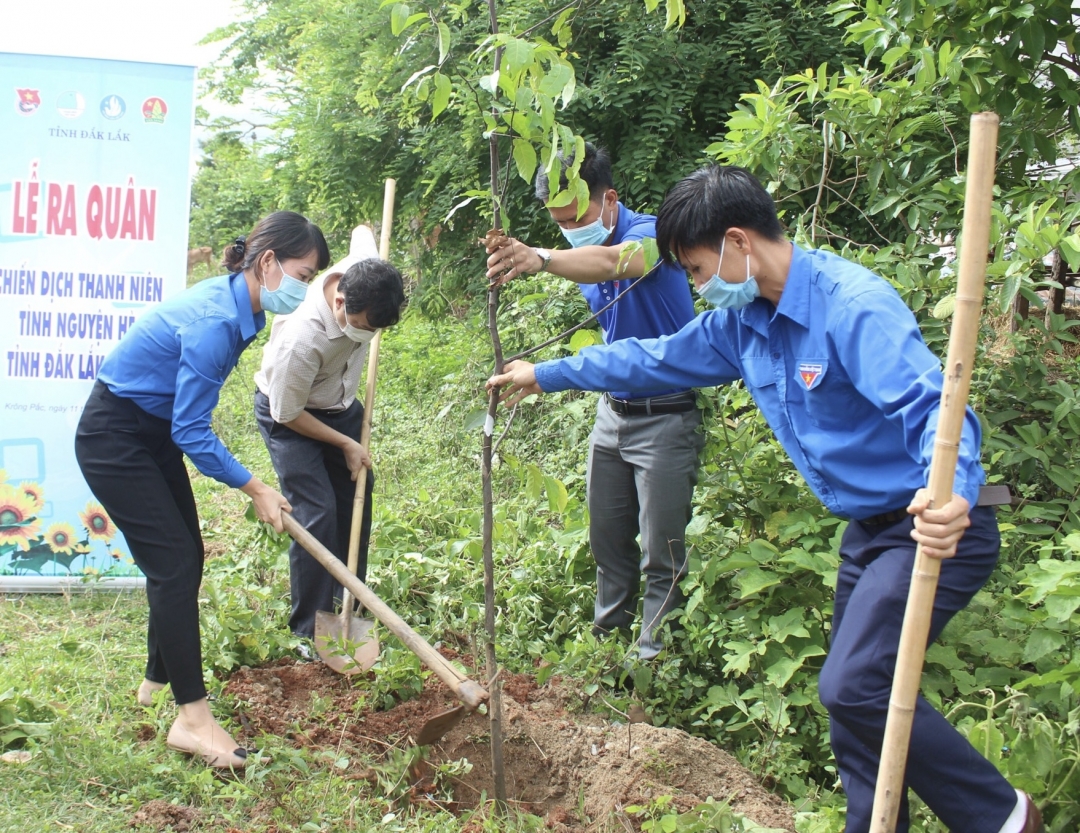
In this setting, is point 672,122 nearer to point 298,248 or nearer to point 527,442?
point 527,442

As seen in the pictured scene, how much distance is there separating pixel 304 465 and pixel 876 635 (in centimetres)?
238

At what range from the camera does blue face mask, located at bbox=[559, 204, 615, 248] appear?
128 inches

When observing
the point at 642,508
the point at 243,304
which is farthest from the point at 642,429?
the point at 243,304

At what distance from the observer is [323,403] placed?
12.3 ft

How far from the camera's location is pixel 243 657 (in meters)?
3.61

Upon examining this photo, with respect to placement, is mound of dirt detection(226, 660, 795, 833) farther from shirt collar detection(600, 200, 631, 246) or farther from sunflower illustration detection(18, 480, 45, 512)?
sunflower illustration detection(18, 480, 45, 512)

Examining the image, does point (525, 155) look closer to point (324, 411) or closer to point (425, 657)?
point (425, 657)

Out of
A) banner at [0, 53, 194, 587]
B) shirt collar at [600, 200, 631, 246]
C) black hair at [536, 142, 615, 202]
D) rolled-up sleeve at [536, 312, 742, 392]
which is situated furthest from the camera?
banner at [0, 53, 194, 587]

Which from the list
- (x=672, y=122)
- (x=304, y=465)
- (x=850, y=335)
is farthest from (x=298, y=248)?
(x=672, y=122)

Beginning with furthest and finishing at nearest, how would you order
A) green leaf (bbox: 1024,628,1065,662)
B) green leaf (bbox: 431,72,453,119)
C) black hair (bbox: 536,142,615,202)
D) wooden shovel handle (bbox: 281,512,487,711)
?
black hair (bbox: 536,142,615,202) < wooden shovel handle (bbox: 281,512,487,711) < green leaf (bbox: 1024,628,1065,662) < green leaf (bbox: 431,72,453,119)

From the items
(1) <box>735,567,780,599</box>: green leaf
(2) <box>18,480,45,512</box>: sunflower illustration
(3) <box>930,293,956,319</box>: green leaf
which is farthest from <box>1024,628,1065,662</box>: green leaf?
(2) <box>18,480,45,512</box>: sunflower illustration

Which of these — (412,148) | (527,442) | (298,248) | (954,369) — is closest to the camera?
(954,369)

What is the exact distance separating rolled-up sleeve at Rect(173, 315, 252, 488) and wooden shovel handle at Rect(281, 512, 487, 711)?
0.32 meters

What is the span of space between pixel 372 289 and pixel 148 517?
1.06m
